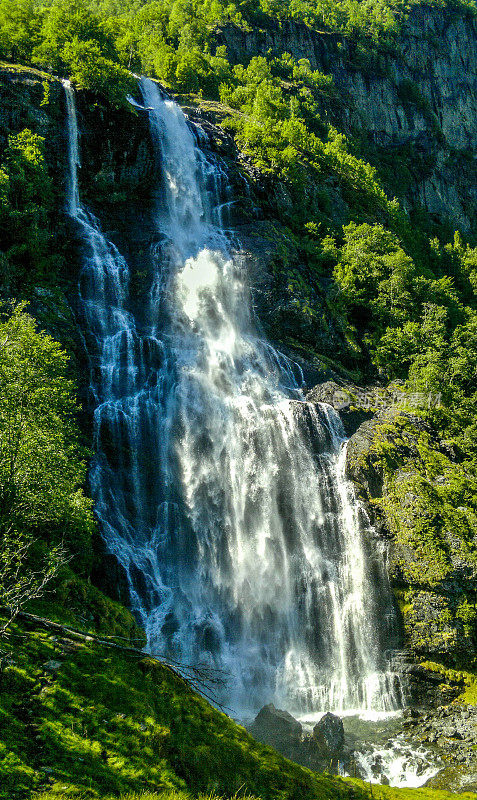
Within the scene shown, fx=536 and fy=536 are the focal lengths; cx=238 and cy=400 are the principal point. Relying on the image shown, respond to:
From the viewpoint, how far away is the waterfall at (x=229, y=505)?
20.9m

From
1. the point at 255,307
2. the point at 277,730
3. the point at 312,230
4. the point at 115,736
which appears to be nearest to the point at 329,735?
the point at 277,730

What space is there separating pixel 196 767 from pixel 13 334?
13082mm

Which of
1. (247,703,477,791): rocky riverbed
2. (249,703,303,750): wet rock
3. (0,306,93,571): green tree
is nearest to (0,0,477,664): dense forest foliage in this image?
(0,306,93,571): green tree

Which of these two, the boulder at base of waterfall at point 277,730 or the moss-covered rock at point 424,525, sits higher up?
the moss-covered rock at point 424,525

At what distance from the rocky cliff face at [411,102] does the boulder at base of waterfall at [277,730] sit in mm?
63829

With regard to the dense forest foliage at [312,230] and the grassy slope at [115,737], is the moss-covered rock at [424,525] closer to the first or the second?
the dense forest foliage at [312,230]

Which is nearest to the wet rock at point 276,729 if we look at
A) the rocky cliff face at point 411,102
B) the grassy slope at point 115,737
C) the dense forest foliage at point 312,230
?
the dense forest foliage at point 312,230

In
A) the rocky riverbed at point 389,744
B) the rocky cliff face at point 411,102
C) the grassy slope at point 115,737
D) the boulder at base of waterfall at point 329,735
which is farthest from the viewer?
the rocky cliff face at point 411,102

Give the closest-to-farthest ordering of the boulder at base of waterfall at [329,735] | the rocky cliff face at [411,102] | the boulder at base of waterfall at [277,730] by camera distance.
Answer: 1. the boulder at base of waterfall at [329,735]
2. the boulder at base of waterfall at [277,730]
3. the rocky cliff face at [411,102]

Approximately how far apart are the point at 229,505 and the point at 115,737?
18.4 meters

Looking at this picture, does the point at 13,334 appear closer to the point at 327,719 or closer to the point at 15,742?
the point at 15,742

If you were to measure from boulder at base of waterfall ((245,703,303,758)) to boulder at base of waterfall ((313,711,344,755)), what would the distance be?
63cm

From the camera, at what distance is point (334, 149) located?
54.2 m

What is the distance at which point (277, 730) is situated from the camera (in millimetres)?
16562
